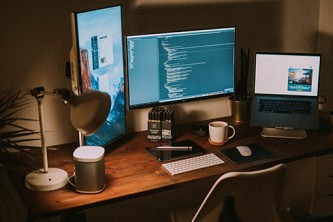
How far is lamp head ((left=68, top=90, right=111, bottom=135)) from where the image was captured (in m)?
1.85

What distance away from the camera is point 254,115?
106 inches

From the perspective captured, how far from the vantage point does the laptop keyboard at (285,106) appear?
270 centimetres

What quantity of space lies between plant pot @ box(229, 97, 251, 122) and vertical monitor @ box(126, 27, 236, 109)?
11cm

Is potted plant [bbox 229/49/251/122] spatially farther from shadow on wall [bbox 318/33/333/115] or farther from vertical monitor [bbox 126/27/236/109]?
shadow on wall [bbox 318/33/333/115]

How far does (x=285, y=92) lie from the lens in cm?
275

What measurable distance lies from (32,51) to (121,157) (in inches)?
25.4

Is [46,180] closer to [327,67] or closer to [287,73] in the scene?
[287,73]

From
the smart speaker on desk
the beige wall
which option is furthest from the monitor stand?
the smart speaker on desk

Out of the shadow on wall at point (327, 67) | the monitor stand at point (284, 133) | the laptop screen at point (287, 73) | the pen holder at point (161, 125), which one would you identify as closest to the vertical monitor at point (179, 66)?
the pen holder at point (161, 125)

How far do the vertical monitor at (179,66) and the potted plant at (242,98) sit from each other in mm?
105

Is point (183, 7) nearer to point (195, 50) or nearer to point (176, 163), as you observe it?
point (195, 50)

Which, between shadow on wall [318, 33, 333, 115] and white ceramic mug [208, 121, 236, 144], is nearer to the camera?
white ceramic mug [208, 121, 236, 144]

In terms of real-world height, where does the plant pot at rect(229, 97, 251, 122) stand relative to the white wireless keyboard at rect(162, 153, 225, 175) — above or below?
above

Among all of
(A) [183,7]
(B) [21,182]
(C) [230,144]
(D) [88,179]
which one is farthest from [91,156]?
(A) [183,7]
